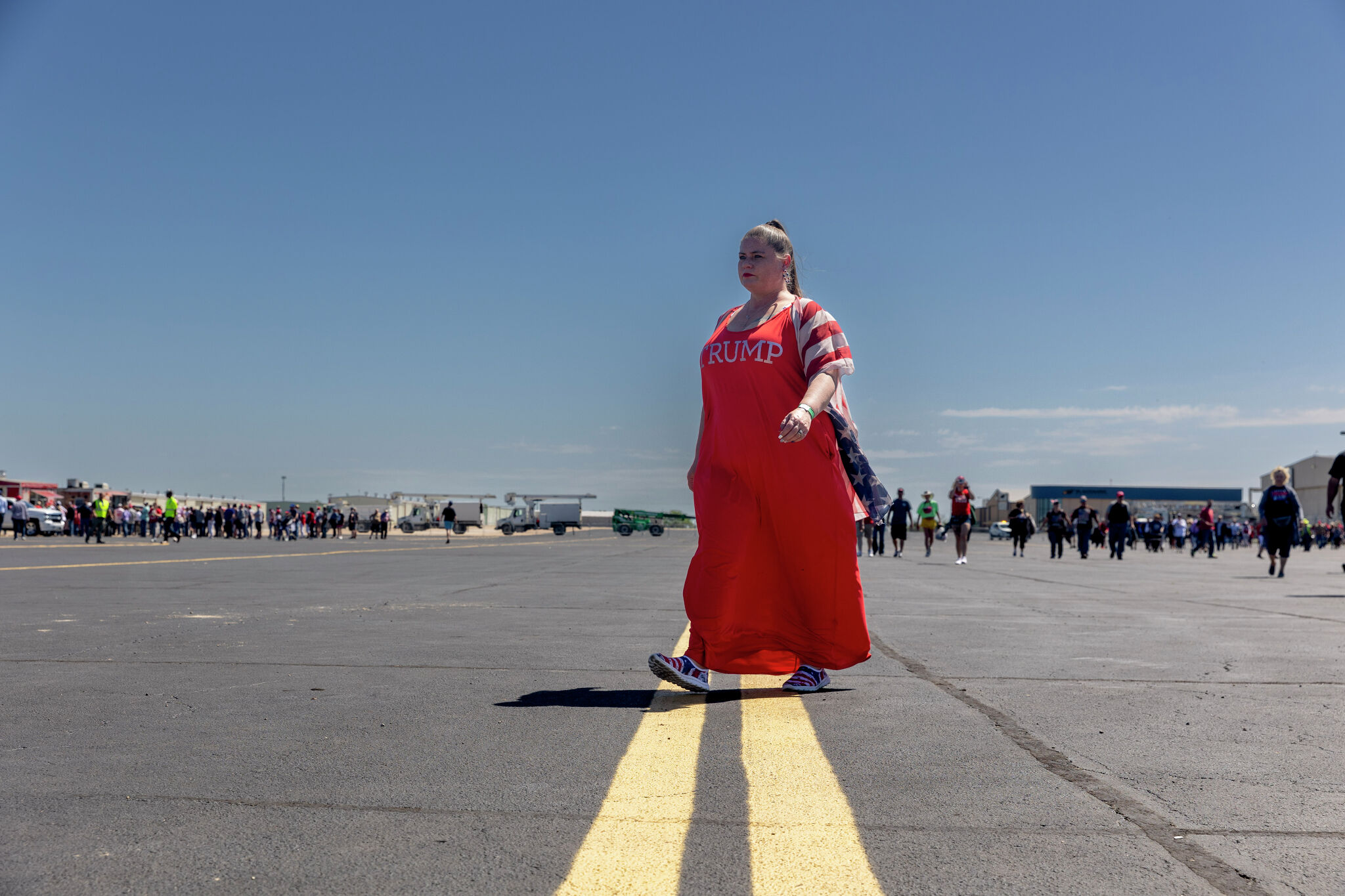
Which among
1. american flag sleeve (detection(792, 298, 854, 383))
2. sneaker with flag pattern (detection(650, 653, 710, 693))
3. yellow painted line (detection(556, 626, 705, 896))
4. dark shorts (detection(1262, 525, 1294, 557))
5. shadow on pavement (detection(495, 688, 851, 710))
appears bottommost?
shadow on pavement (detection(495, 688, 851, 710))

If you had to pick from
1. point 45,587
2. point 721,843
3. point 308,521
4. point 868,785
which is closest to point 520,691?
point 868,785

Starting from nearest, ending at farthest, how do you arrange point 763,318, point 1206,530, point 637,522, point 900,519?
point 763,318 < point 900,519 < point 1206,530 < point 637,522

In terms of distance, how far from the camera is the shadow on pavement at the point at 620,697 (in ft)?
13.3

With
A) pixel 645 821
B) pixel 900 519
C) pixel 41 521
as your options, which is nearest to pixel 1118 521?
pixel 900 519

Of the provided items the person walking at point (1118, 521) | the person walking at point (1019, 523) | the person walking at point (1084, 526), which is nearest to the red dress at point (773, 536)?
the person walking at point (1084, 526)

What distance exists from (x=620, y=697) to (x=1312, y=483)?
129m

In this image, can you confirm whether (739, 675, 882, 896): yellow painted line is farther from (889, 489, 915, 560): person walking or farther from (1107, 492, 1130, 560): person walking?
(1107, 492, 1130, 560): person walking

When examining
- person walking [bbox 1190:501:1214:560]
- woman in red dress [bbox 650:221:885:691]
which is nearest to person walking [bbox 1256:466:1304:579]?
person walking [bbox 1190:501:1214:560]

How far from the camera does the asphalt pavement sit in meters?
2.12

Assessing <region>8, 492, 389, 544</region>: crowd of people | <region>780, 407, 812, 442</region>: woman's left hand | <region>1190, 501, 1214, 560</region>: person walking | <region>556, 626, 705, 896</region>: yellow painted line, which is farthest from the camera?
<region>8, 492, 389, 544</region>: crowd of people

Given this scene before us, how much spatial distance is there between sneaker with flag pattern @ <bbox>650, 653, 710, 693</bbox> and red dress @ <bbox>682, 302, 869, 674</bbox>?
62 millimetres

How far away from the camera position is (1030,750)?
10.7ft

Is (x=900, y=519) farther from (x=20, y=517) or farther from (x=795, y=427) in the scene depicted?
(x=20, y=517)

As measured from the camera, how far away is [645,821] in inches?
96.6
